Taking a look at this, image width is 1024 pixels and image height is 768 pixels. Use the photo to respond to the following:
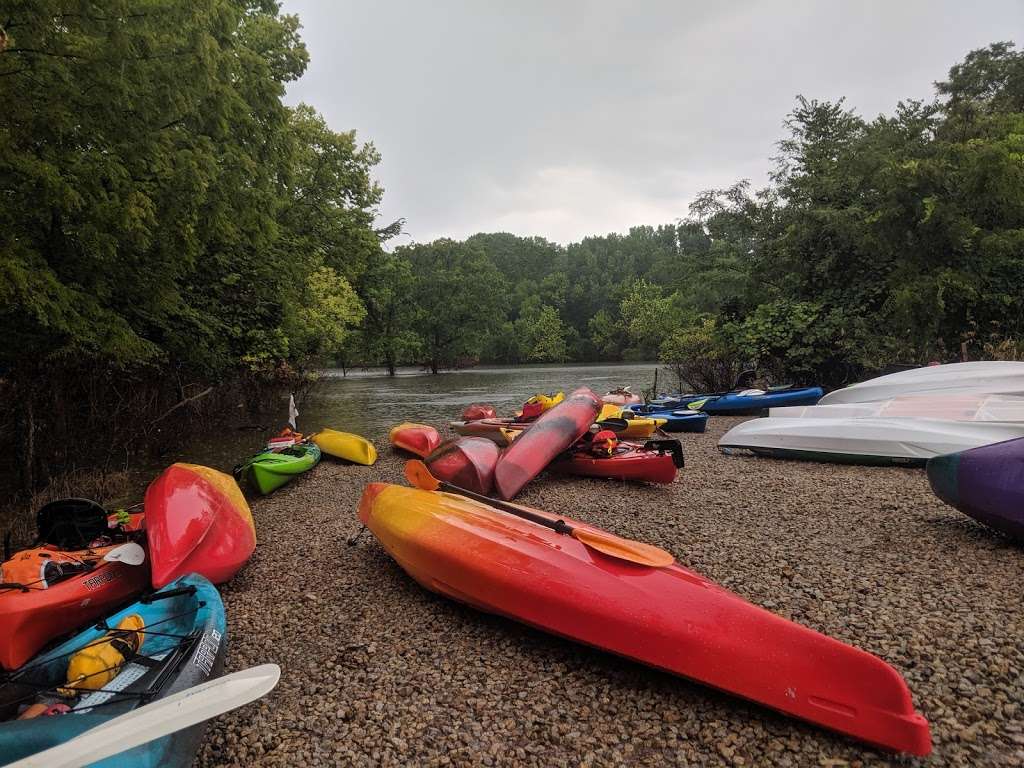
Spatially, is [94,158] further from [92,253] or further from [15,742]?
[15,742]

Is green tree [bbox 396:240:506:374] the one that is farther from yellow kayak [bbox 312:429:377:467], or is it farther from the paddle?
the paddle

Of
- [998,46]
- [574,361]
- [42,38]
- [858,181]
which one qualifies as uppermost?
[998,46]

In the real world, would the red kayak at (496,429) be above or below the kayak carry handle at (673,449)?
below

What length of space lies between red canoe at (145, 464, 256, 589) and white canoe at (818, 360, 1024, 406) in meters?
8.48

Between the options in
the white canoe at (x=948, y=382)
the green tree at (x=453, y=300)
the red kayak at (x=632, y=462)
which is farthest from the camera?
the green tree at (x=453, y=300)

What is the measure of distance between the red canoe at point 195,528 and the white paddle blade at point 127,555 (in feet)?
0.32

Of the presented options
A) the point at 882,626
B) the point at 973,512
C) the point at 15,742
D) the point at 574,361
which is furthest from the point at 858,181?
the point at 574,361

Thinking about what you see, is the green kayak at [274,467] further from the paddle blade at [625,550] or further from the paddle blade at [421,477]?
the paddle blade at [625,550]

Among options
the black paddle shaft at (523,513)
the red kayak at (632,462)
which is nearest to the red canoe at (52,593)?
the black paddle shaft at (523,513)

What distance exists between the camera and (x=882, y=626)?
2602 millimetres

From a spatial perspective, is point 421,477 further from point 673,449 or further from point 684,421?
point 684,421

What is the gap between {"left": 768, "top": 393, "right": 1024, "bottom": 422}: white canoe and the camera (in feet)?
18.9

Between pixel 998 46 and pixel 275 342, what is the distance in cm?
2780

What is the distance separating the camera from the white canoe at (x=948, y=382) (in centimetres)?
675
